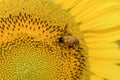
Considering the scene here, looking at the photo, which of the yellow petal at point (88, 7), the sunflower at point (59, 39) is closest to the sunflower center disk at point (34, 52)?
the sunflower at point (59, 39)

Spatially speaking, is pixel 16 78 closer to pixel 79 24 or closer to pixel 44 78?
pixel 44 78

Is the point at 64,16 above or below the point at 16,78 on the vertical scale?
above

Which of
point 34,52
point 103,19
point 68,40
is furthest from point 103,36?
point 34,52

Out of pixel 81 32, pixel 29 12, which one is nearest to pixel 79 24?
pixel 81 32

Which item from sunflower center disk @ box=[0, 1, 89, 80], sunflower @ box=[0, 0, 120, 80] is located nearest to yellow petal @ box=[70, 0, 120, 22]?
sunflower @ box=[0, 0, 120, 80]

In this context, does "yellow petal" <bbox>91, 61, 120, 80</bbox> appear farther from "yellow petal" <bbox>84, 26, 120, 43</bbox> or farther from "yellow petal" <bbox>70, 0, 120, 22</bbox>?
"yellow petal" <bbox>70, 0, 120, 22</bbox>

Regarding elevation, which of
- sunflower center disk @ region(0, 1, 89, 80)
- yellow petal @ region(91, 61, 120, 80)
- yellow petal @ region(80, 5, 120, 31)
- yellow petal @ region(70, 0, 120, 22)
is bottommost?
yellow petal @ region(91, 61, 120, 80)

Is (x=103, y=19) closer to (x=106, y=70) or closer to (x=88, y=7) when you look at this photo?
(x=88, y=7)
